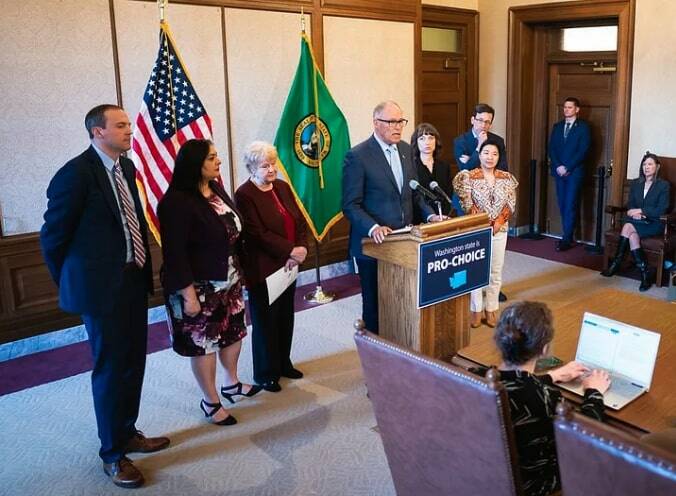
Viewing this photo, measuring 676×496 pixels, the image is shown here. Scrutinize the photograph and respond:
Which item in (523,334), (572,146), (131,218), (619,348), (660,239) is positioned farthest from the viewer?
(572,146)

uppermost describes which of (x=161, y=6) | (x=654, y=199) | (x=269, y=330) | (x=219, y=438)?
(x=161, y=6)

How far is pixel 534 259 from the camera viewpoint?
632 cm

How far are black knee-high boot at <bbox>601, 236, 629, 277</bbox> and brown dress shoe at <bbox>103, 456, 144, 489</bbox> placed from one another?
14.2 feet

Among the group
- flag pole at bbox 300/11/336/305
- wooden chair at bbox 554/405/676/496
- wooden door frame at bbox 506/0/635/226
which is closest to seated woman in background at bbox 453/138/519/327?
flag pole at bbox 300/11/336/305

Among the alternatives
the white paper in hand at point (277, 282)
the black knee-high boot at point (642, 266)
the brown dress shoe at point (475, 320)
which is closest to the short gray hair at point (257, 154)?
the white paper in hand at point (277, 282)

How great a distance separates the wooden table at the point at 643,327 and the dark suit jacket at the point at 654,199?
9.17 ft

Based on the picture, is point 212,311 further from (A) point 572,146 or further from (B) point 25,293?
(A) point 572,146

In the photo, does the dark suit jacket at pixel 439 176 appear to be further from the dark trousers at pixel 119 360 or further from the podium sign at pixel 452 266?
the dark trousers at pixel 119 360

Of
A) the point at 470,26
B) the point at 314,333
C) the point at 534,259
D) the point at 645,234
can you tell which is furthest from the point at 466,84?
the point at 314,333

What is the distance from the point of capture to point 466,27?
23.4 feet

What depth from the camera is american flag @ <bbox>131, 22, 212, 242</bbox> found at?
13.4 feet

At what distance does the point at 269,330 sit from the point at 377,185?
3.11 feet

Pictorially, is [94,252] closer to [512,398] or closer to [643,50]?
[512,398]

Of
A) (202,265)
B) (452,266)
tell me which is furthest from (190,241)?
(452,266)
